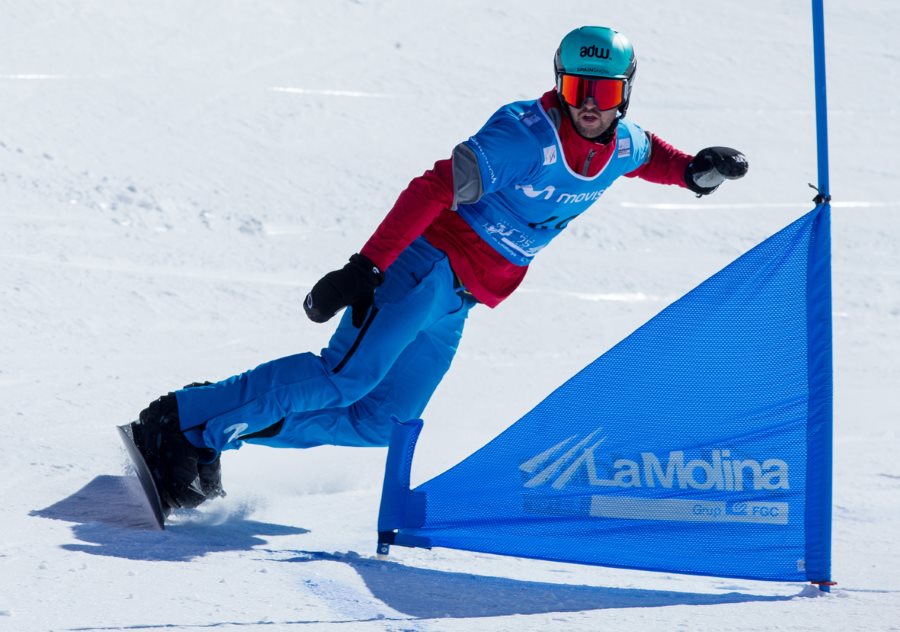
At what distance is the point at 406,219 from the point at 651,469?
97cm

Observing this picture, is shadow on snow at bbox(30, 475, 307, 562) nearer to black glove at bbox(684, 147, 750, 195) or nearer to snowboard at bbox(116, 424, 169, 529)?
snowboard at bbox(116, 424, 169, 529)

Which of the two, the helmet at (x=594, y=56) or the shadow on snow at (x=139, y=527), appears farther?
the helmet at (x=594, y=56)

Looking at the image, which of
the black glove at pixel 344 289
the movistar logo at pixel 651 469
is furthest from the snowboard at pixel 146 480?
the movistar logo at pixel 651 469

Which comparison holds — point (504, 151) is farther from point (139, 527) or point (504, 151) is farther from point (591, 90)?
point (139, 527)

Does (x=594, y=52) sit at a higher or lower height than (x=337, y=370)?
higher

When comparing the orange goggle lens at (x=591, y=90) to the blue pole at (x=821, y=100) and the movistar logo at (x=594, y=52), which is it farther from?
the blue pole at (x=821, y=100)

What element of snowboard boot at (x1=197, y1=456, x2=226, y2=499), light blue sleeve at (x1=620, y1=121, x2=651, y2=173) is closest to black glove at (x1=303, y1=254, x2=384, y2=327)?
snowboard boot at (x1=197, y1=456, x2=226, y2=499)

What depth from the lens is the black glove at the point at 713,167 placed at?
413 cm

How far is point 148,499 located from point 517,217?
139 centimetres

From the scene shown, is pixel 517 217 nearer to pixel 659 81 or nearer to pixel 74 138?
pixel 74 138

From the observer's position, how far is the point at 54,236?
6840 mm

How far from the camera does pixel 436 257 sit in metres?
3.95

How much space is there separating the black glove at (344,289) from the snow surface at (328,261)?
68 cm

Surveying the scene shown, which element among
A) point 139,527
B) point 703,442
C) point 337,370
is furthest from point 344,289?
point 703,442
